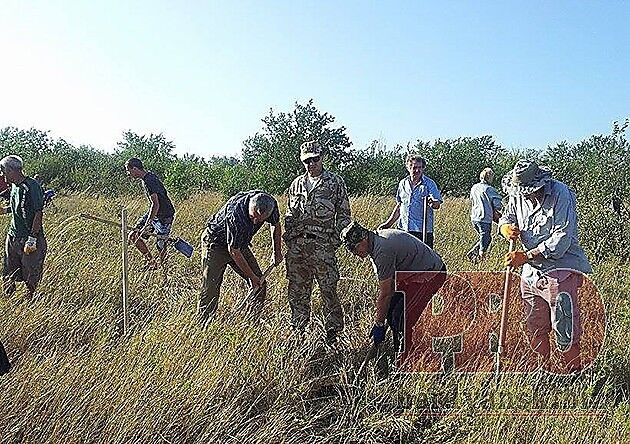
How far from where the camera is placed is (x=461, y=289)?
17.2 feet

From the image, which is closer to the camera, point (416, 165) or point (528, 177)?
point (528, 177)

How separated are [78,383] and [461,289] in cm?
328

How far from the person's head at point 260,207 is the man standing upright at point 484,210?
4.38 meters

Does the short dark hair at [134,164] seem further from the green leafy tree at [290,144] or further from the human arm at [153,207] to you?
the green leafy tree at [290,144]

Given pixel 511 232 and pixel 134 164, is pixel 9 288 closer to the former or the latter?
pixel 134 164

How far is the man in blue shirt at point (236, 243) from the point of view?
15.0 feet

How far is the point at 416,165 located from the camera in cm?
627

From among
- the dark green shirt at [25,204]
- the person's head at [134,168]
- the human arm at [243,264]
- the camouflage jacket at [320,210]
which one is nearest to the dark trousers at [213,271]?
the human arm at [243,264]

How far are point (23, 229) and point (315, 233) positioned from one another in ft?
9.60

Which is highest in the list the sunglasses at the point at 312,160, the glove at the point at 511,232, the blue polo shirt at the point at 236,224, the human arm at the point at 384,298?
the sunglasses at the point at 312,160

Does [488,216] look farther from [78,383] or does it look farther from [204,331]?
[78,383]

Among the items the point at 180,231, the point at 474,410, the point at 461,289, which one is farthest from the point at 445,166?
the point at 474,410

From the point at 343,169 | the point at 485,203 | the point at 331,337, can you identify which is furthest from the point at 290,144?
the point at 331,337

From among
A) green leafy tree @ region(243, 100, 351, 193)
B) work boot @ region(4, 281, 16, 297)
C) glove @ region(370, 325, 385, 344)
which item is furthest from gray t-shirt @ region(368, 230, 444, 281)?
green leafy tree @ region(243, 100, 351, 193)
